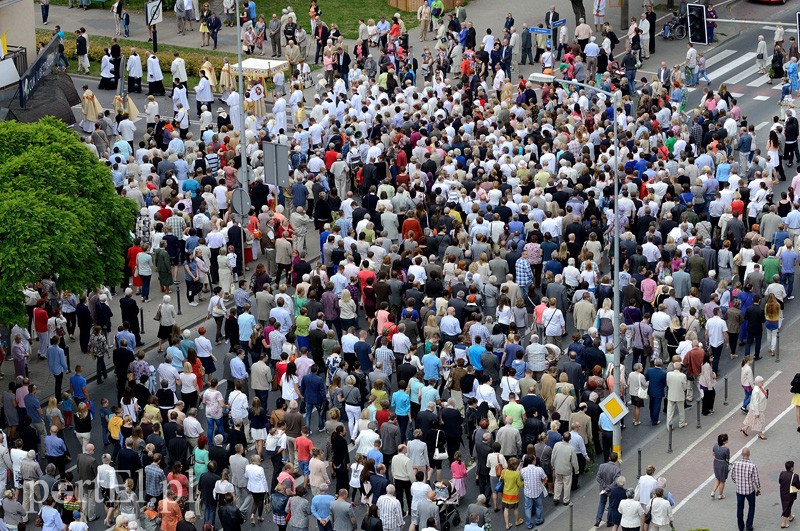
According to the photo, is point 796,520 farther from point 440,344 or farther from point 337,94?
point 337,94

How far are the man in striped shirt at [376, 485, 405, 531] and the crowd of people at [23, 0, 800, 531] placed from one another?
42 mm

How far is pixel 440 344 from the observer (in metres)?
33.8

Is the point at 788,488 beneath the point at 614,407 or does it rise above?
beneath

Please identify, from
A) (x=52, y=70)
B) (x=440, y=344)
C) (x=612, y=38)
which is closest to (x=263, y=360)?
(x=440, y=344)

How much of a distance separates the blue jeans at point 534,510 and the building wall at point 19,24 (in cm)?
2652

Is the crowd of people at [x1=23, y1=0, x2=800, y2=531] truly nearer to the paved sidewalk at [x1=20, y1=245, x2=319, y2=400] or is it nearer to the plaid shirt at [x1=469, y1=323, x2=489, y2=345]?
the plaid shirt at [x1=469, y1=323, x2=489, y2=345]

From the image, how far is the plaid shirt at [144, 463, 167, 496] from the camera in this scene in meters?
29.5

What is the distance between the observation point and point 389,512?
2812 cm

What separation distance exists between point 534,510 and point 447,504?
5.26 ft

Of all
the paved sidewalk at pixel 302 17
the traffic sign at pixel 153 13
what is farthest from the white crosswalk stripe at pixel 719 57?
the traffic sign at pixel 153 13

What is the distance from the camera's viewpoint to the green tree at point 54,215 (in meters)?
32.5

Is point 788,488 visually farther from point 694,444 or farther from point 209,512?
point 209,512

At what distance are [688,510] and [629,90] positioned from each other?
20567 mm

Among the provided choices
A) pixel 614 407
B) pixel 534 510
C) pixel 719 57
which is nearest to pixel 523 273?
pixel 614 407
